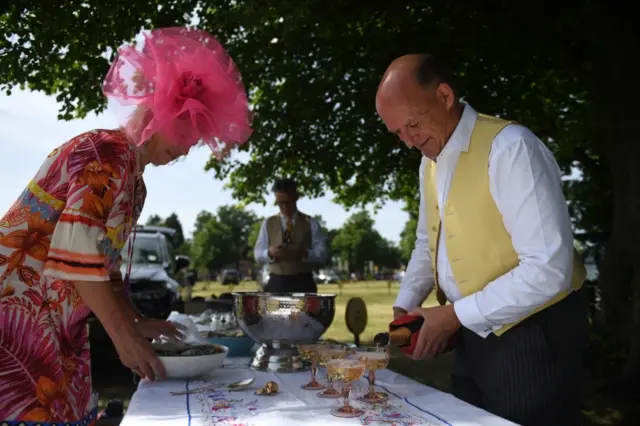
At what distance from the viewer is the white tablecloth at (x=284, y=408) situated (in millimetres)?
1438

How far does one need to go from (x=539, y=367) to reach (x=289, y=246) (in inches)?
174

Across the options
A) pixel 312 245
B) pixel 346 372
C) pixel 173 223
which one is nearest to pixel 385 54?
pixel 312 245

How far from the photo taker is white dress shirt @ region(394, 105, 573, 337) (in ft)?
5.46

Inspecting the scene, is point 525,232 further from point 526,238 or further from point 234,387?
point 234,387

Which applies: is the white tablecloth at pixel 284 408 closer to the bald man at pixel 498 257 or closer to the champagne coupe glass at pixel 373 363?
the champagne coupe glass at pixel 373 363

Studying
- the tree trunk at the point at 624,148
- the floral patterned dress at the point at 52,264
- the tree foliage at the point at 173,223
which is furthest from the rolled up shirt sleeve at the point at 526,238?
the tree foliage at the point at 173,223

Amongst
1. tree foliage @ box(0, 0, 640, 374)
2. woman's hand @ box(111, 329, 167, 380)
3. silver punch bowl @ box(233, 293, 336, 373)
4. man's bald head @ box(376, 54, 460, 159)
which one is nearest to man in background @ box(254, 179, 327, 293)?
tree foliage @ box(0, 0, 640, 374)

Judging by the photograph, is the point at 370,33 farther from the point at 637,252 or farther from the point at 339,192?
the point at 339,192

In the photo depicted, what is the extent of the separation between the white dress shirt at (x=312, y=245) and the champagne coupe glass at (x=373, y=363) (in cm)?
435

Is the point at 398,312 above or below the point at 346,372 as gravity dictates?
above

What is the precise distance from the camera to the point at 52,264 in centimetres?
144

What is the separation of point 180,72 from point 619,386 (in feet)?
19.9

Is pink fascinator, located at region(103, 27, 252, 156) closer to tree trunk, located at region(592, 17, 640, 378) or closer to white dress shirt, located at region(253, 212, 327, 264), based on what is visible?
white dress shirt, located at region(253, 212, 327, 264)

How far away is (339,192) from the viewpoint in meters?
15.2
